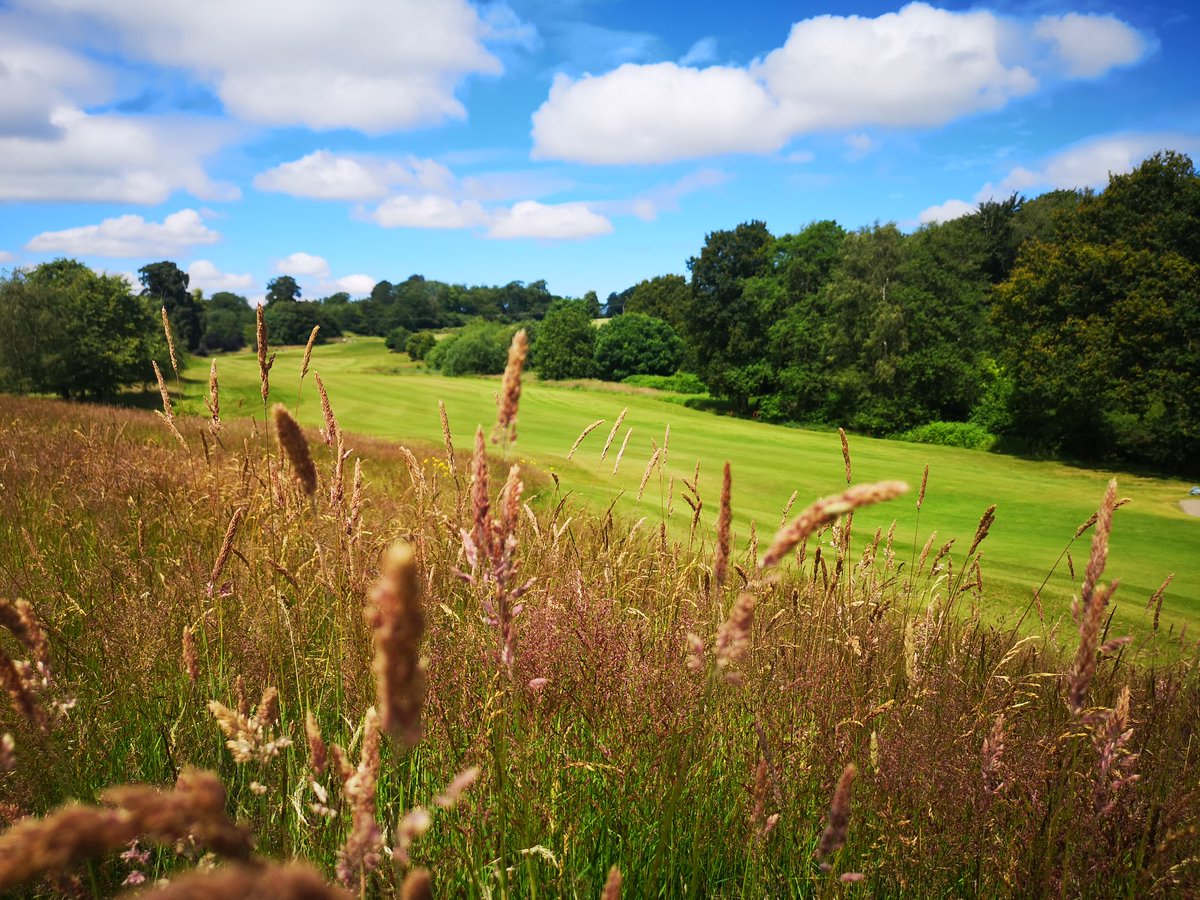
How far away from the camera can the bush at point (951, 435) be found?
119ft

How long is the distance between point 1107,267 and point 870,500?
34.4 meters

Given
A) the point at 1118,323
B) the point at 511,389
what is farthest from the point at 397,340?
the point at 511,389

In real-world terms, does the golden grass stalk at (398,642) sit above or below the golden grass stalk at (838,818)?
above

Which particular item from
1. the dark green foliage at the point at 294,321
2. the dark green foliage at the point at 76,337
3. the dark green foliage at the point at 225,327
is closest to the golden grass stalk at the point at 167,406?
the dark green foliage at the point at 76,337

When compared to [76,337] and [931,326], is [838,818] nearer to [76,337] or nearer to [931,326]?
[76,337]

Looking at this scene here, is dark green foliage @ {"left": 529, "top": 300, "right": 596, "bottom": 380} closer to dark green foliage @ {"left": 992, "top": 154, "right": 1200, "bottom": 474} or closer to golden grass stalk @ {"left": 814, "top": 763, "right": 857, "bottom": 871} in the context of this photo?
dark green foliage @ {"left": 992, "top": 154, "right": 1200, "bottom": 474}

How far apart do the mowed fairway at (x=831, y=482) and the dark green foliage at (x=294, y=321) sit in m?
52.2

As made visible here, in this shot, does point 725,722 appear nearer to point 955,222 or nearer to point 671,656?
point 671,656

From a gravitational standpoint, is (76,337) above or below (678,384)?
above

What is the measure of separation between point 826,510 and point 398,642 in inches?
22.2

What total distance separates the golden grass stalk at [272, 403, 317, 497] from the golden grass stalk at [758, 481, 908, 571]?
0.70m

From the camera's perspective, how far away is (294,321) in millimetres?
91688

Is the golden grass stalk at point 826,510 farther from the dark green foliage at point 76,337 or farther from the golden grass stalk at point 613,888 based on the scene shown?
the dark green foliage at point 76,337

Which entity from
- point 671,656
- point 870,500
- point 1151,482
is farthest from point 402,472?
point 1151,482
